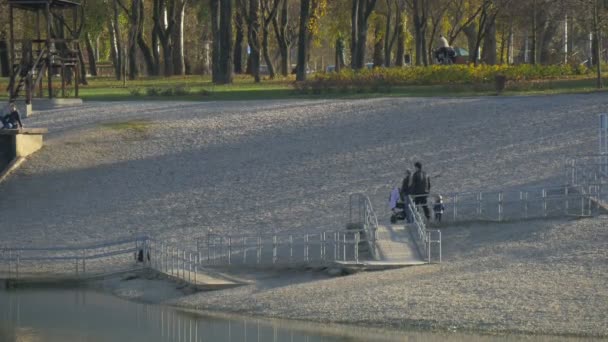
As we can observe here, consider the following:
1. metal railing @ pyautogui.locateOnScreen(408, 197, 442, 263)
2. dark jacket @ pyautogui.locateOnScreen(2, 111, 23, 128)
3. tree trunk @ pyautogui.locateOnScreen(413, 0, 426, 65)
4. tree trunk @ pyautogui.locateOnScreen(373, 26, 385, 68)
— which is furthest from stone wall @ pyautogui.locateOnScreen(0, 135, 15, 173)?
tree trunk @ pyautogui.locateOnScreen(373, 26, 385, 68)

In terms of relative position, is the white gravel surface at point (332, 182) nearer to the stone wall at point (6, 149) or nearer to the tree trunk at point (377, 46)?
the stone wall at point (6, 149)

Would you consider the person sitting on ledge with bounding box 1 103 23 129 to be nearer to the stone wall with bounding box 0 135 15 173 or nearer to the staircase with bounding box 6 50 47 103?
the stone wall with bounding box 0 135 15 173

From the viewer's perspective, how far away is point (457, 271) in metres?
26.3

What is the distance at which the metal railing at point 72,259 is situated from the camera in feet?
97.8

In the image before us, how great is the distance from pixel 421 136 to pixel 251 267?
1293 cm

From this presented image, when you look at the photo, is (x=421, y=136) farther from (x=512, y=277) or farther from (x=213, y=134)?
(x=512, y=277)

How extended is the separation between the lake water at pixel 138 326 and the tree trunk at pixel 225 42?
33.7 meters

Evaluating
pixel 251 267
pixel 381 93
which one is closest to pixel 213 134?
pixel 381 93

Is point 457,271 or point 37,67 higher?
point 37,67

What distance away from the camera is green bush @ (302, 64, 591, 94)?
5131cm

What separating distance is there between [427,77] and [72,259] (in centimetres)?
2567

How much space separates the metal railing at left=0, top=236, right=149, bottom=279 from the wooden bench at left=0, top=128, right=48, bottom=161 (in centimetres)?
882

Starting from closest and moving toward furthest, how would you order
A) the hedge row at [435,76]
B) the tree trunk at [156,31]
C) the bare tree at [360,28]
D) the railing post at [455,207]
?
1. the railing post at [455,207]
2. the hedge row at [435,76]
3. the bare tree at [360,28]
4. the tree trunk at [156,31]

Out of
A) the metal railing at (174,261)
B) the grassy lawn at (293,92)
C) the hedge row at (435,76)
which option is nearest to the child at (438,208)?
the metal railing at (174,261)
